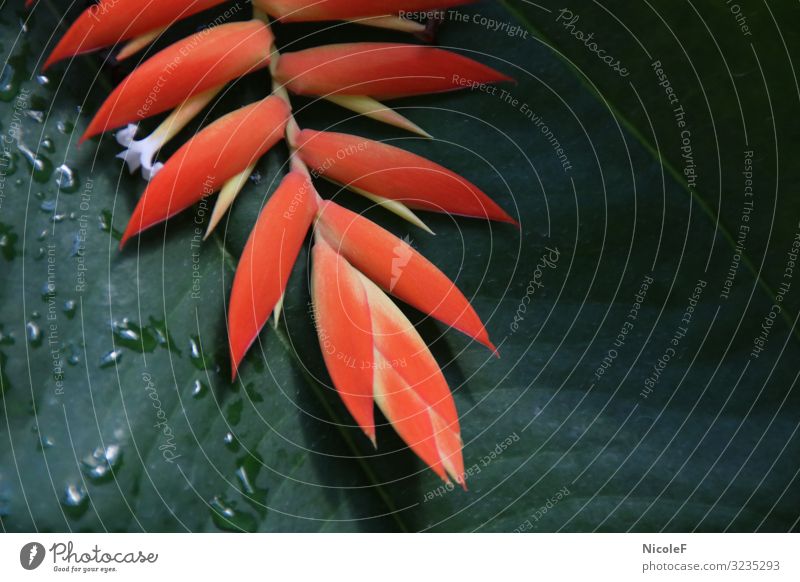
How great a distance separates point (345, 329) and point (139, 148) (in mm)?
101

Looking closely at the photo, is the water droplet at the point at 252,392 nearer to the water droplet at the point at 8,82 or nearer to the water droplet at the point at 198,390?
the water droplet at the point at 198,390

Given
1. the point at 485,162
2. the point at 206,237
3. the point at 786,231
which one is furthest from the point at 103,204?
the point at 786,231

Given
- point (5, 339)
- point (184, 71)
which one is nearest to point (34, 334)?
point (5, 339)

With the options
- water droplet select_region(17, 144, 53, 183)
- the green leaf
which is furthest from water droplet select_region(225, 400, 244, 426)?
water droplet select_region(17, 144, 53, 183)

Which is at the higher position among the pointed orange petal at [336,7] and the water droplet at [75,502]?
the pointed orange petal at [336,7]

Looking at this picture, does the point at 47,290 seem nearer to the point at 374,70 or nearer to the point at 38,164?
the point at 38,164

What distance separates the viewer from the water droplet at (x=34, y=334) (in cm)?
25

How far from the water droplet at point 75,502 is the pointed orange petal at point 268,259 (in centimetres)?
7

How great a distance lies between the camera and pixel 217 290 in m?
0.26

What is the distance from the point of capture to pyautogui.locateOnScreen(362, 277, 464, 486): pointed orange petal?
26 centimetres

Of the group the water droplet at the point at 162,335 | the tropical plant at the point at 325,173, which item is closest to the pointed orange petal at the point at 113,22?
the tropical plant at the point at 325,173

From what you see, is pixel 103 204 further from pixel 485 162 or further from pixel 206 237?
pixel 485 162

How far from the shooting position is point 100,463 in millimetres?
A: 256
